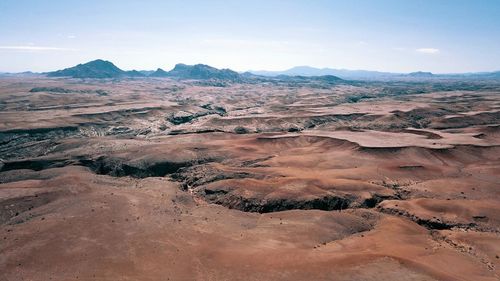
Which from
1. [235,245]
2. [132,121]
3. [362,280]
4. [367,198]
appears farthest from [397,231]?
[132,121]

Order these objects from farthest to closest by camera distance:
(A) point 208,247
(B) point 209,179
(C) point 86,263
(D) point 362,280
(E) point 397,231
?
(B) point 209,179
(E) point 397,231
(A) point 208,247
(C) point 86,263
(D) point 362,280

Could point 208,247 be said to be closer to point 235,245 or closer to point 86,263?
point 235,245

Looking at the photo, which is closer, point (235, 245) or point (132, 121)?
point (235, 245)

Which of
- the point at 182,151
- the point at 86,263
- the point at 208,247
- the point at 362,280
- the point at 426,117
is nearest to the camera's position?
the point at 362,280

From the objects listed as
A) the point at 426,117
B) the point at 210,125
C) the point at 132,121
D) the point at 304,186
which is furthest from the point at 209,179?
the point at 426,117

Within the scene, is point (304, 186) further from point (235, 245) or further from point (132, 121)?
point (132, 121)

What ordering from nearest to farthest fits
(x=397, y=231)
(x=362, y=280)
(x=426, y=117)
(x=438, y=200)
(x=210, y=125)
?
(x=362, y=280), (x=397, y=231), (x=438, y=200), (x=210, y=125), (x=426, y=117)
